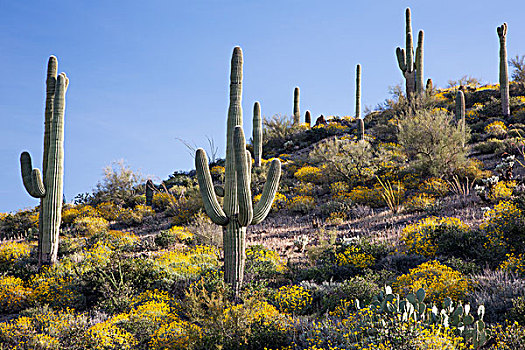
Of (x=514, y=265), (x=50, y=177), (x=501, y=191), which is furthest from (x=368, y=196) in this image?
(x=50, y=177)

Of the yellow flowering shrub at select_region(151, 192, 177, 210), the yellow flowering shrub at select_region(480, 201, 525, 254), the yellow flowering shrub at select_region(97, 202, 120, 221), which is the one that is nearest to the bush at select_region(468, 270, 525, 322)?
the yellow flowering shrub at select_region(480, 201, 525, 254)

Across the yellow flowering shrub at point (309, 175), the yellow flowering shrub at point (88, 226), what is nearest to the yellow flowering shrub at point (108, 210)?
the yellow flowering shrub at point (88, 226)

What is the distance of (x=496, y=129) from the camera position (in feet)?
69.5

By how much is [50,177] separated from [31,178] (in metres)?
0.41

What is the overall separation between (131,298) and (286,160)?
17364mm

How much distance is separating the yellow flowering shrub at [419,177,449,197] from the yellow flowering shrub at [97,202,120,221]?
39.6 feet

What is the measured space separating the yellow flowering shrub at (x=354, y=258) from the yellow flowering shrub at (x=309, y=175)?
9.46 meters

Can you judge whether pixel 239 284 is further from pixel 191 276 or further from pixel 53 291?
pixel 53 291

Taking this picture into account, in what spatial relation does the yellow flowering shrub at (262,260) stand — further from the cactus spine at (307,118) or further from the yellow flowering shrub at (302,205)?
the cactus spine at (307,118)

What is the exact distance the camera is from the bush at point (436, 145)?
1594cm

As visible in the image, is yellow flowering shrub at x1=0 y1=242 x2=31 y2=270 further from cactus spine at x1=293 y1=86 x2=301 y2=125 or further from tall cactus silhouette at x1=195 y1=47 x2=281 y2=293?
cactus spine at x1=293 y1=86 x2=301 y2=125

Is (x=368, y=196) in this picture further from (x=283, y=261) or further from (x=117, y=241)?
(x=117, y=241)

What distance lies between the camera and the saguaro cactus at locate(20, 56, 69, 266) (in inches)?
399

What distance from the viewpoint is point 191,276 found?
890 cm
